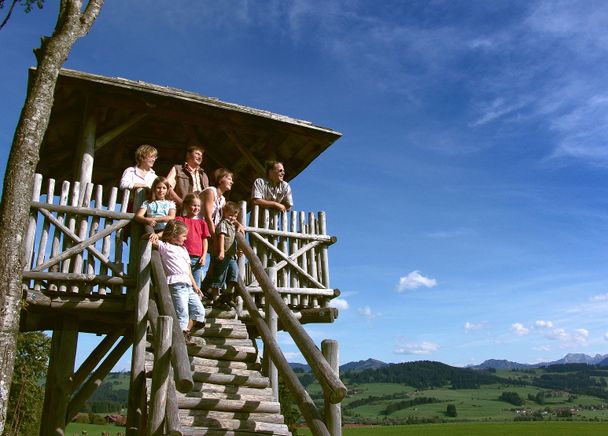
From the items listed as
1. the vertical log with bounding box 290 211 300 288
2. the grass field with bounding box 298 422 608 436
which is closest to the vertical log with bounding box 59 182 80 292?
the vertical log with bounding box 290 211 300 288

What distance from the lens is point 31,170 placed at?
7273mm

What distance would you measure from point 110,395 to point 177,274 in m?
164

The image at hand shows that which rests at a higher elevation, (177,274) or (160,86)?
(160,86)

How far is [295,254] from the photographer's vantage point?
32.0ft

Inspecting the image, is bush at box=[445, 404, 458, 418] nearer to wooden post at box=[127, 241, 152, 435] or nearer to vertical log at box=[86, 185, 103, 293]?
vertical log at box=[86, 185, 103, 293]

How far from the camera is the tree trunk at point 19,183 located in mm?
6711

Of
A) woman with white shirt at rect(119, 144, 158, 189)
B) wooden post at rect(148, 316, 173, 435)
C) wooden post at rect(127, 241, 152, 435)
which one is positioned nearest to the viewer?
wooden post at rect(148, 316, 173, 435)

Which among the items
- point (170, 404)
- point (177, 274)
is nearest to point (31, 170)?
point (177, 274)

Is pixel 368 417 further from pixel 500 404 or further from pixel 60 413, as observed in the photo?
pixel 60 413

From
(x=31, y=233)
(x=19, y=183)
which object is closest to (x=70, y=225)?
(x=31, y=233)

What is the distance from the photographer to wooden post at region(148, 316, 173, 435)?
17.4 feet

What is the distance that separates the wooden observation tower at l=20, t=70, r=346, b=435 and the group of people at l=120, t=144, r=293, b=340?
0.76 feet

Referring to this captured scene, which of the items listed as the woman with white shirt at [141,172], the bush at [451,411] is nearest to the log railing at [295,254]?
the woman with white shirt at [141,172]

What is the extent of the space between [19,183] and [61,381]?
3.18 meters
